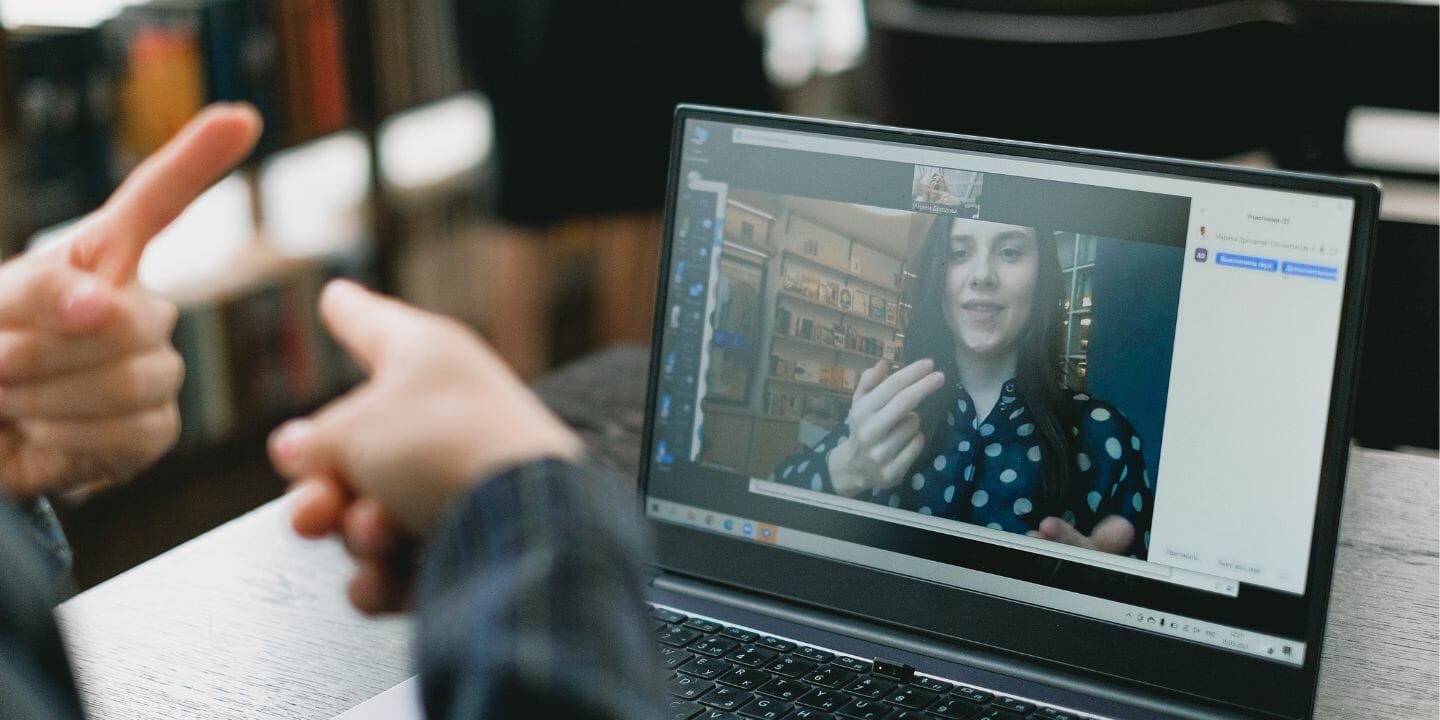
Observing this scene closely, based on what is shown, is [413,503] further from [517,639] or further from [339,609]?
[339,609]

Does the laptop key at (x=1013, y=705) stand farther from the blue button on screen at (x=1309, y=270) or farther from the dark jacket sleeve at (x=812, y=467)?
the blue button on screen at (x=1309, y=270)

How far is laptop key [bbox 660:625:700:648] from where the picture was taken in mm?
858

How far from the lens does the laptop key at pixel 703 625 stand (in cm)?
88

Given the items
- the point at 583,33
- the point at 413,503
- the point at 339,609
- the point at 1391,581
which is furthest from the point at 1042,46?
the point at 413,503

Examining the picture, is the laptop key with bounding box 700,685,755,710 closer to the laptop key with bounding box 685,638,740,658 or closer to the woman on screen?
the laptop key with bounding box 685,638,740,658

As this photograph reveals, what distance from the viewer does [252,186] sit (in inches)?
103

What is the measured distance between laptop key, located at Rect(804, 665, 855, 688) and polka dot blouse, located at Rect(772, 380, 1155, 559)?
0.11 metres

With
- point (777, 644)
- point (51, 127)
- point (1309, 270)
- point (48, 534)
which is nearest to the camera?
point (1309, 270)

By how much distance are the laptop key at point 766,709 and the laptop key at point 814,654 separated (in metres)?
0.06

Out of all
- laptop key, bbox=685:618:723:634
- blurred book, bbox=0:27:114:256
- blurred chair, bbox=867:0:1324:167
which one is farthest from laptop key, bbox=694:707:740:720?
blurred book, bbox=0:27:114:256

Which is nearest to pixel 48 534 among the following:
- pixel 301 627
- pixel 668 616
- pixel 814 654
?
pixel 301 627

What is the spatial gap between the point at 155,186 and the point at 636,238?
2.17 m

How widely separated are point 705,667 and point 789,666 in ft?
0.17

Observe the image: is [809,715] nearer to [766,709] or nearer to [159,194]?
[766,709]
